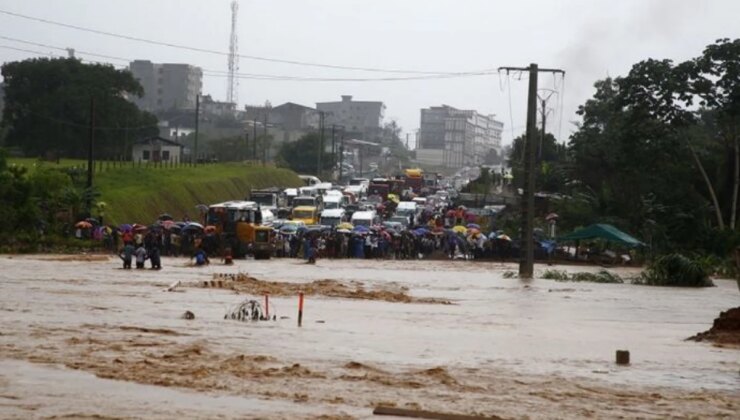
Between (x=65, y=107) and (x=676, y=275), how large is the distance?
177 ft

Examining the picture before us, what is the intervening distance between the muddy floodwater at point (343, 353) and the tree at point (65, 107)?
5212 centimetres

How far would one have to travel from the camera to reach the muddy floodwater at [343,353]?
611 inches

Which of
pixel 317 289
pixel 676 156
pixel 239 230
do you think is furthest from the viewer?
pixel 676 156

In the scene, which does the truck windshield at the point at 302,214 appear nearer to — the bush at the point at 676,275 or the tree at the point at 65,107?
the tree at the point at 65,107

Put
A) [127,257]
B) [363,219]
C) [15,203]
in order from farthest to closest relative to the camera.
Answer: [363,219] < [15,203] < [127,257]

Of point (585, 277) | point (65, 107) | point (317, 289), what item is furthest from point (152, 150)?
point (317, 289)

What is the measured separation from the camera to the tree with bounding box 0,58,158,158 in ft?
293

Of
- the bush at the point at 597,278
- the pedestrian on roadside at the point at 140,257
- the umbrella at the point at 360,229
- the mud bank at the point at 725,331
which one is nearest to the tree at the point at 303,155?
the umbrella at the point at 360,229

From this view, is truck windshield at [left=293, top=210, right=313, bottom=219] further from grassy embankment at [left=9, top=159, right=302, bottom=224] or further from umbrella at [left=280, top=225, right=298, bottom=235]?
umbrella at [left=280, top=225, right=298, bottom=235]

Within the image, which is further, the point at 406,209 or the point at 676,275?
the point at 406,209

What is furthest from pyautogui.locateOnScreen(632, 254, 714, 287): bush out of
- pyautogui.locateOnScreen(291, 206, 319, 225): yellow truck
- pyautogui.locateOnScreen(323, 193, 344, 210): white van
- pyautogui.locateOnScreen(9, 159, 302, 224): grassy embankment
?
pyautogui.locateOnScreen(323, 193, 344, 210): white van

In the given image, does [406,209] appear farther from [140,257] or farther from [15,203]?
[140,257]

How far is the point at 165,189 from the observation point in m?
74.8

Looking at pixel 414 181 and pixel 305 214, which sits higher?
pixel 414 181
